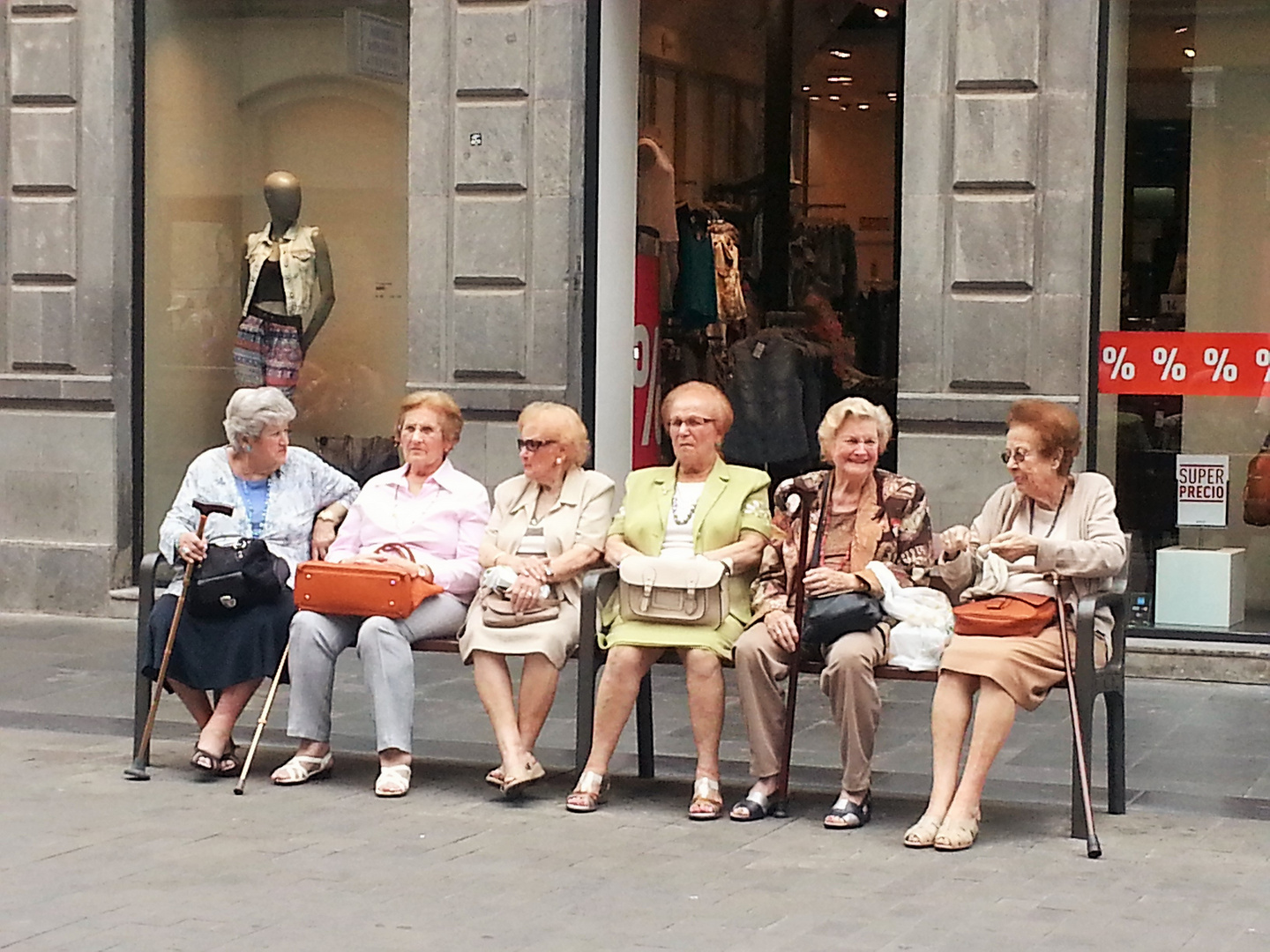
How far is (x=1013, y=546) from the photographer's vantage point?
656 cm

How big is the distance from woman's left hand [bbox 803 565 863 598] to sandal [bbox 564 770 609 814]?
0.90 meters

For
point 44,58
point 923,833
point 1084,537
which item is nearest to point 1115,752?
point 1084,537

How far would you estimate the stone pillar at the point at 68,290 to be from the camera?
11.2 meters

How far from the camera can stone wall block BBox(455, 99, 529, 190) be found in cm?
1043

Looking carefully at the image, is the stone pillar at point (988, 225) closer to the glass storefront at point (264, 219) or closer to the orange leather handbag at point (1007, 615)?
the glass storefront at point (264, 219)

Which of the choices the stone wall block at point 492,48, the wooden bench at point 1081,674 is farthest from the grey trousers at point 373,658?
the stone wall block at point 492,48

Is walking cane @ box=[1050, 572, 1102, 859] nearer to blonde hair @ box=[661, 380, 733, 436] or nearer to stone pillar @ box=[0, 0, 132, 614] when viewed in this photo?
blonde hair @ box=[661, 380, 733, 436]

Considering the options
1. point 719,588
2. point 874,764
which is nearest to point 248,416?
point 719,588

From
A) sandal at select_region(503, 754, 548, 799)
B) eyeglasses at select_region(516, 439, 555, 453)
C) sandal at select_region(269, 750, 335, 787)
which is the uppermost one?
eyeglasses at select_region(516, 439, 555, 453)

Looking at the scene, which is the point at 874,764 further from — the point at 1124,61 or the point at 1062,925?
the point at 1124,61

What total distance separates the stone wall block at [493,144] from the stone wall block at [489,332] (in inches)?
21.6

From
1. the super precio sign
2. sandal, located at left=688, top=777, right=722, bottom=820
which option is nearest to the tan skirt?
sandal, located at left=688, top=777, right=722, bottom=820

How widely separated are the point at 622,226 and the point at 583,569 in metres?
3.95

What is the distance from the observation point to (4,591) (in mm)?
11422
